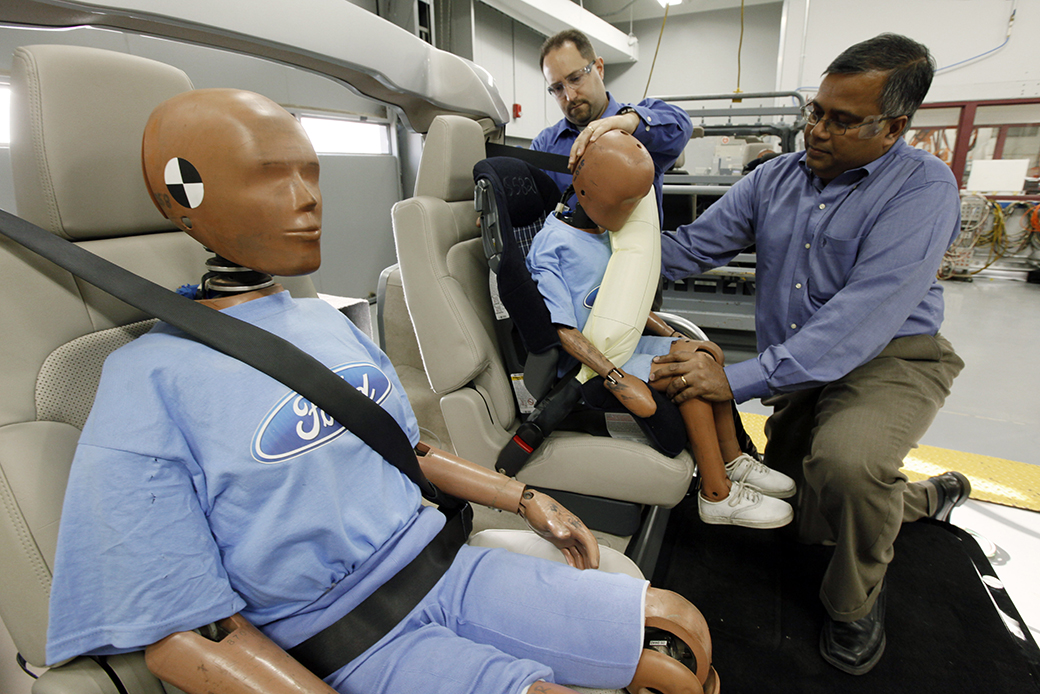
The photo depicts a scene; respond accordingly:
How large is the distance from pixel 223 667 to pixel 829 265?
1750mm

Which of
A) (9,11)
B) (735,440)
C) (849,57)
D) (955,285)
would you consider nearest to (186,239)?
(9,11)

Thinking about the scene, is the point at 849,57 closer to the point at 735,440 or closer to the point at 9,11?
the point at 735,440

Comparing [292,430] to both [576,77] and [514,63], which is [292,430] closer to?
[576,77]

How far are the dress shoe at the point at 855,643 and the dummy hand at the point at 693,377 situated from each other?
27.3 inches

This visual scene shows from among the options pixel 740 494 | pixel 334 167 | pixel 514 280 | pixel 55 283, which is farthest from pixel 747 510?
pixel 334 167

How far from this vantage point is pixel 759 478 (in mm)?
1622

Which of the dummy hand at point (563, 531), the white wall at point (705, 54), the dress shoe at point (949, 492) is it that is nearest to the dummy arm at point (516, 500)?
the dummy hand at point (563, 531)

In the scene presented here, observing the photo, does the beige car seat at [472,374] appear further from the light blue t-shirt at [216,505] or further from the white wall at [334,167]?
the white wall at [334,167]

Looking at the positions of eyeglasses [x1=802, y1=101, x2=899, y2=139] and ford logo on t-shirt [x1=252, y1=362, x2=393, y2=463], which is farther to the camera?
eyeglasses [x1=802, y1=101, x2=899, y2=139]

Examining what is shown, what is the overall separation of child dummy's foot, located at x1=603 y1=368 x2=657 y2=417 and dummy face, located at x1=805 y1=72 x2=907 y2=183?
87cm

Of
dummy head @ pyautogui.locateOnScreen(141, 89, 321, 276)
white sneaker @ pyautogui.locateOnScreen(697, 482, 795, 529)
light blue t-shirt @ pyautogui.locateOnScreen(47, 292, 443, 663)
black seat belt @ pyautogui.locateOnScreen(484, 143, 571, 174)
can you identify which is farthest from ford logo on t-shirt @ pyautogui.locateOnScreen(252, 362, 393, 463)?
black seat belt @ pyautogui.locateOnScreen(484, 143, 571, 174)

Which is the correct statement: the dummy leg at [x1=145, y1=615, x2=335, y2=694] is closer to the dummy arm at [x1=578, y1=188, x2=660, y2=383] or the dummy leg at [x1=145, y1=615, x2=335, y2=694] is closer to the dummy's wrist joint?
the dummy's wrist joint

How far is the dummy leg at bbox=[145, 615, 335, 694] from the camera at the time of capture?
0.66 metres

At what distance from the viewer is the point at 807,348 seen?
149cm
